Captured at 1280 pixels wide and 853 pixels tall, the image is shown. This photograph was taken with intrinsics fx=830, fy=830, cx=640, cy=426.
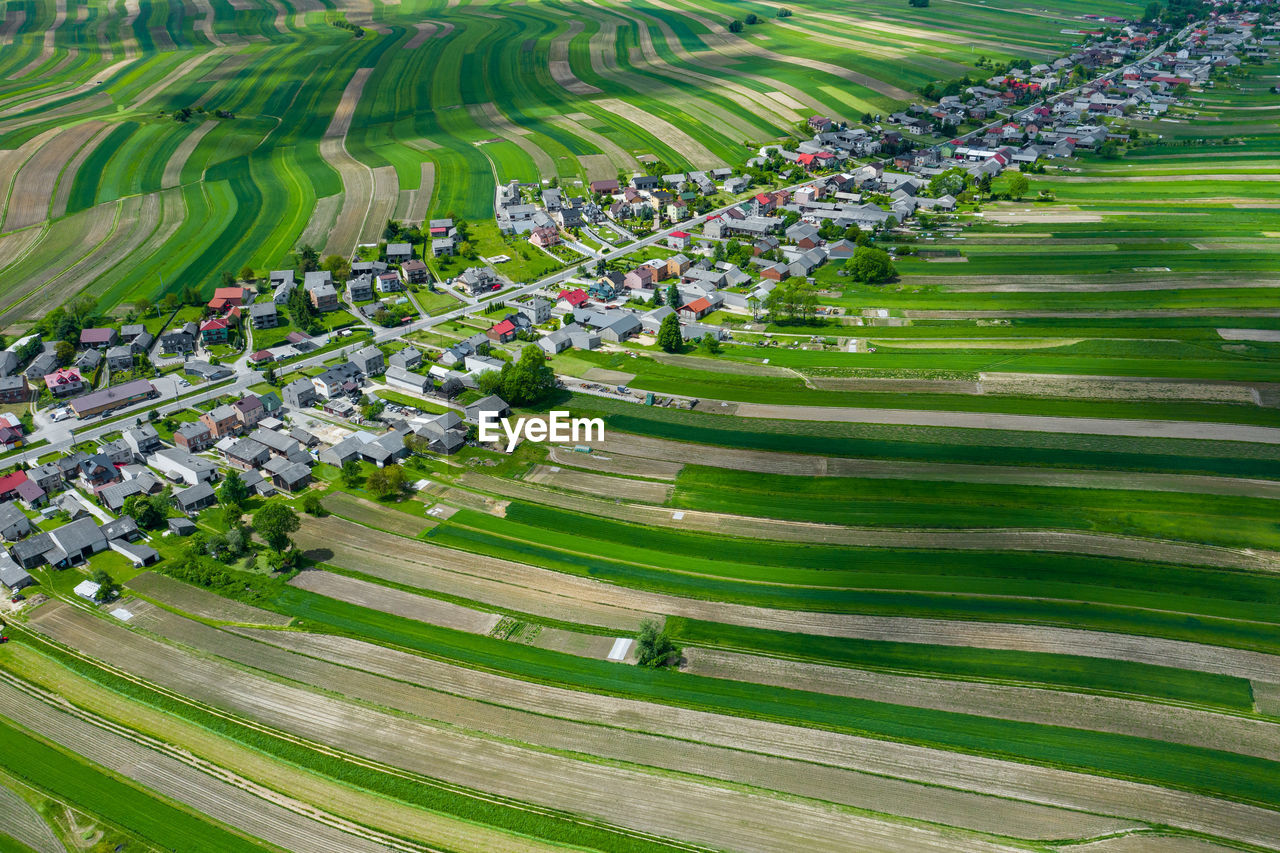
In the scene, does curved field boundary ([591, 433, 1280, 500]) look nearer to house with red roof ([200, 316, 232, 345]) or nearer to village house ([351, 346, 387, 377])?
village house ([351, 346, 387, 377])

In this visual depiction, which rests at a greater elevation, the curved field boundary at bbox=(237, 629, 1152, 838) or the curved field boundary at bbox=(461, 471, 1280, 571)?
the curved field boundary at bbox=(461, 471, 1280, 571)

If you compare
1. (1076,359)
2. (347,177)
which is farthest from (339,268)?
(1076,359)

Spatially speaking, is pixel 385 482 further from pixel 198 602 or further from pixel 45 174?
pixel 45 174

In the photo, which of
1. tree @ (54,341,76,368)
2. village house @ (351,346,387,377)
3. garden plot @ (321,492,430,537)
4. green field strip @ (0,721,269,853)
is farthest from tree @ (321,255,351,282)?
green field strip @ (0,721,269,853)

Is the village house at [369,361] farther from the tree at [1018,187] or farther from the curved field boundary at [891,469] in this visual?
the tree at [1018,187]

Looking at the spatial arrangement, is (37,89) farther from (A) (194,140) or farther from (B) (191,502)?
(B) (191,502)

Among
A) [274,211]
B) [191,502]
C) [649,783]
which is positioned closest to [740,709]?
[649,783]
